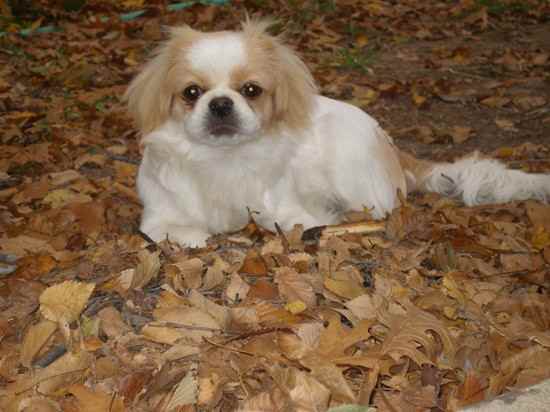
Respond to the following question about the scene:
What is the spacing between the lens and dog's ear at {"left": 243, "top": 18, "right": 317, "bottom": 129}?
3.57 meters

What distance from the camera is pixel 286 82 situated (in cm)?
361

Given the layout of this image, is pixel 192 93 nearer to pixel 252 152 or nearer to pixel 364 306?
pixel 252 152

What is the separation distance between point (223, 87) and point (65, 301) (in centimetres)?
148

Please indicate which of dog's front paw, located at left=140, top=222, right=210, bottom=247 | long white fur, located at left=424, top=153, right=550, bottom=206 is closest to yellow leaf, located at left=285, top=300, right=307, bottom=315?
dog's front paw, located at left=140, top=222, right=210, bottom=247

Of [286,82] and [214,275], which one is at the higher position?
[286,82]

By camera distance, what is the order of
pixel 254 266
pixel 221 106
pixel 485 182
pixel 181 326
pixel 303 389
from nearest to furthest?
pixel 303 389 < pixel 181 326 < pixel 254 266 < pixel 221 106 < pixel 485 182

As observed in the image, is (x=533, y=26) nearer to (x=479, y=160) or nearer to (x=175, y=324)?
(x=479, y=160)

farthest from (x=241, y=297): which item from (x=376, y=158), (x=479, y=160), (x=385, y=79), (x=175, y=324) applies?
(x=385, y=79)

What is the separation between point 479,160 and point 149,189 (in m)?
1.79

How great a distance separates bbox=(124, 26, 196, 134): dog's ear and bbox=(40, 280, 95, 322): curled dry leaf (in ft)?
4.70

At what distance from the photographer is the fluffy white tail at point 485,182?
143 inches

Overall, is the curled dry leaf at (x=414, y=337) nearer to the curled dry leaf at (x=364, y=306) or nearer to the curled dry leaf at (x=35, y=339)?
the curled dry leaf at (x=364, y=306)

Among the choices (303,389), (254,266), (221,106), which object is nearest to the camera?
(303,389)

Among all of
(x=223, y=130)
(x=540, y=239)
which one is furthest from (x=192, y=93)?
(x=540, y=239)
